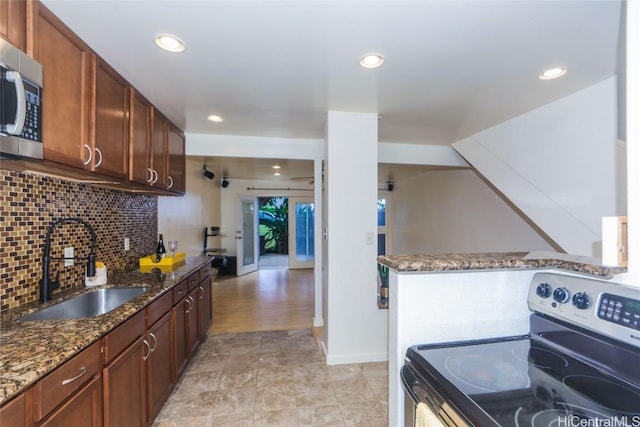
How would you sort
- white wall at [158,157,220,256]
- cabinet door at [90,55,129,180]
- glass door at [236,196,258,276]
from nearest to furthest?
cabinet door at [90,55,129,180] → white wall at [158,157,220,256] → glass door at [236,196,258,276]

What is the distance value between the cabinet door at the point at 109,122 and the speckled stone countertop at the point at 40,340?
807mm

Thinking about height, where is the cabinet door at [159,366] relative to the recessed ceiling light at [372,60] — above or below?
below

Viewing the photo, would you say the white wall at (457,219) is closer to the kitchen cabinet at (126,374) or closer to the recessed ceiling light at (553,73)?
the recessed ceiling light at (553,73)

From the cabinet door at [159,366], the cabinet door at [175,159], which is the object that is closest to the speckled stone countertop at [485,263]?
the cabinet door at [159,366]

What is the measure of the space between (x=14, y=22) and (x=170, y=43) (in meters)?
0.59

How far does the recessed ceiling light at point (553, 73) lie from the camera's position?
70.2 inches

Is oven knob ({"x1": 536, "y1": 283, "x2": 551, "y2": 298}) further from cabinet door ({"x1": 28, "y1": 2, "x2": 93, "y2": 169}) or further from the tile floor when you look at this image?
cabinet door ({"x1": 28, "y1": 2, "x2": 93, "y2": 169})

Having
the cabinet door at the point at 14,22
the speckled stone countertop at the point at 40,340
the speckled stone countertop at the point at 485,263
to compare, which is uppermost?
the cabinet door at the point at 14,22

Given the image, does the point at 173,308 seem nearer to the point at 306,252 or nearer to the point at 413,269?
the point at 413,269

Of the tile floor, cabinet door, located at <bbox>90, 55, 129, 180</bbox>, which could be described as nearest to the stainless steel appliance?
the tile floor

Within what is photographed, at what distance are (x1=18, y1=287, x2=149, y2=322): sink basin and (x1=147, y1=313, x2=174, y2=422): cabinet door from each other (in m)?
0.30

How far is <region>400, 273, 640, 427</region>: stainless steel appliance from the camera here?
73 centimetres

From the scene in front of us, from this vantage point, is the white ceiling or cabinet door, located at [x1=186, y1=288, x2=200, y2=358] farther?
cabinet door, located at [x1=186, y1=288, x2=200, y2=358]

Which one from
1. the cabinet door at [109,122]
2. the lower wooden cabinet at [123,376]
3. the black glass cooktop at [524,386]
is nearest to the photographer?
the black glass cooktop at [524,386]
